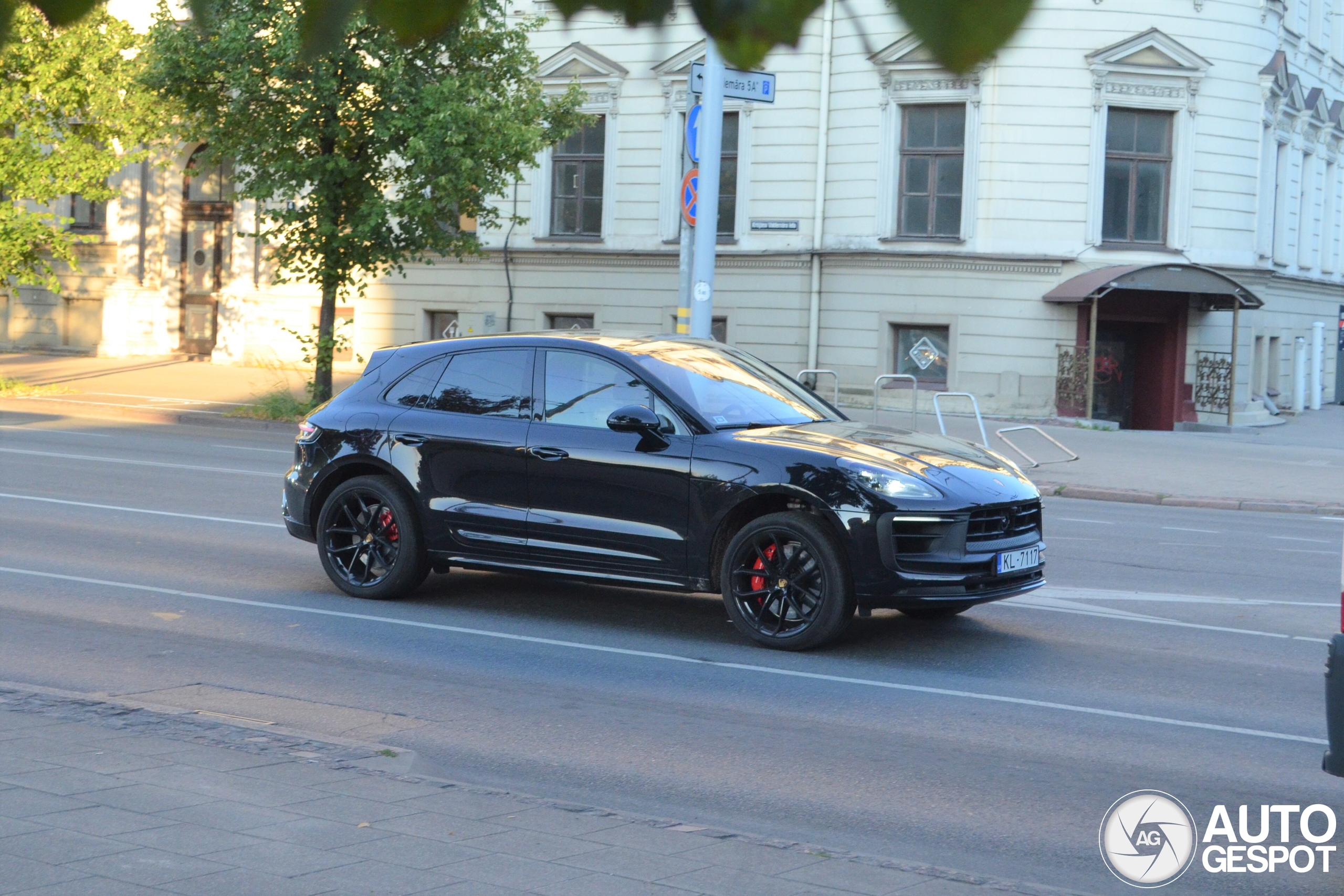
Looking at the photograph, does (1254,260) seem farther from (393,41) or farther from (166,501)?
(393,41)

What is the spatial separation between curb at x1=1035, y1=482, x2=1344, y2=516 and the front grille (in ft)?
32.7

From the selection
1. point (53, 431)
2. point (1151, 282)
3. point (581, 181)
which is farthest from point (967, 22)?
point (581, 181)

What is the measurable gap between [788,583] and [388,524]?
2667 millimetres

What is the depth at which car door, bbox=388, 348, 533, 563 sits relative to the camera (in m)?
8.73

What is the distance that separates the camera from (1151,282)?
25.1 m

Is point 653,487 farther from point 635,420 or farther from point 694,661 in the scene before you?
point 694,661

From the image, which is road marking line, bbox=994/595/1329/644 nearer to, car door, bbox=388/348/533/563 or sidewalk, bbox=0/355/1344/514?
car door, bbox=388/348/533/563

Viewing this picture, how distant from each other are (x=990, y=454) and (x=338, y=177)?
1439 centimetres

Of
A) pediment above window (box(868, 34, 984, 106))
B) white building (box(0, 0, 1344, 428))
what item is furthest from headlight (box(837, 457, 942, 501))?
white building (box(0, 0, 1344, 428))

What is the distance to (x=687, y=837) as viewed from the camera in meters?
4.77

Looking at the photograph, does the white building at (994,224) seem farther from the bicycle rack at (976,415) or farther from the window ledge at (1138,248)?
the bicycle rack at (976,415)

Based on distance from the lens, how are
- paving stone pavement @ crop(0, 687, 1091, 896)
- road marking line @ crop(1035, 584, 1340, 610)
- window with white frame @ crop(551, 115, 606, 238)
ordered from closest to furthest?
paving stone pavement @ crop(0, 687, 1091, 896) → road marking line @ crop(1035, 584, 1340, 610) → window with white frame @ crop(551, 115, 606, 238)

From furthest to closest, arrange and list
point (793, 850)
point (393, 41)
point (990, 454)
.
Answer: point (990, 454) < point (793, 850) < point (393, 41)

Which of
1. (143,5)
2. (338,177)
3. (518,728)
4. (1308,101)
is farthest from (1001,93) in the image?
(143,5)
